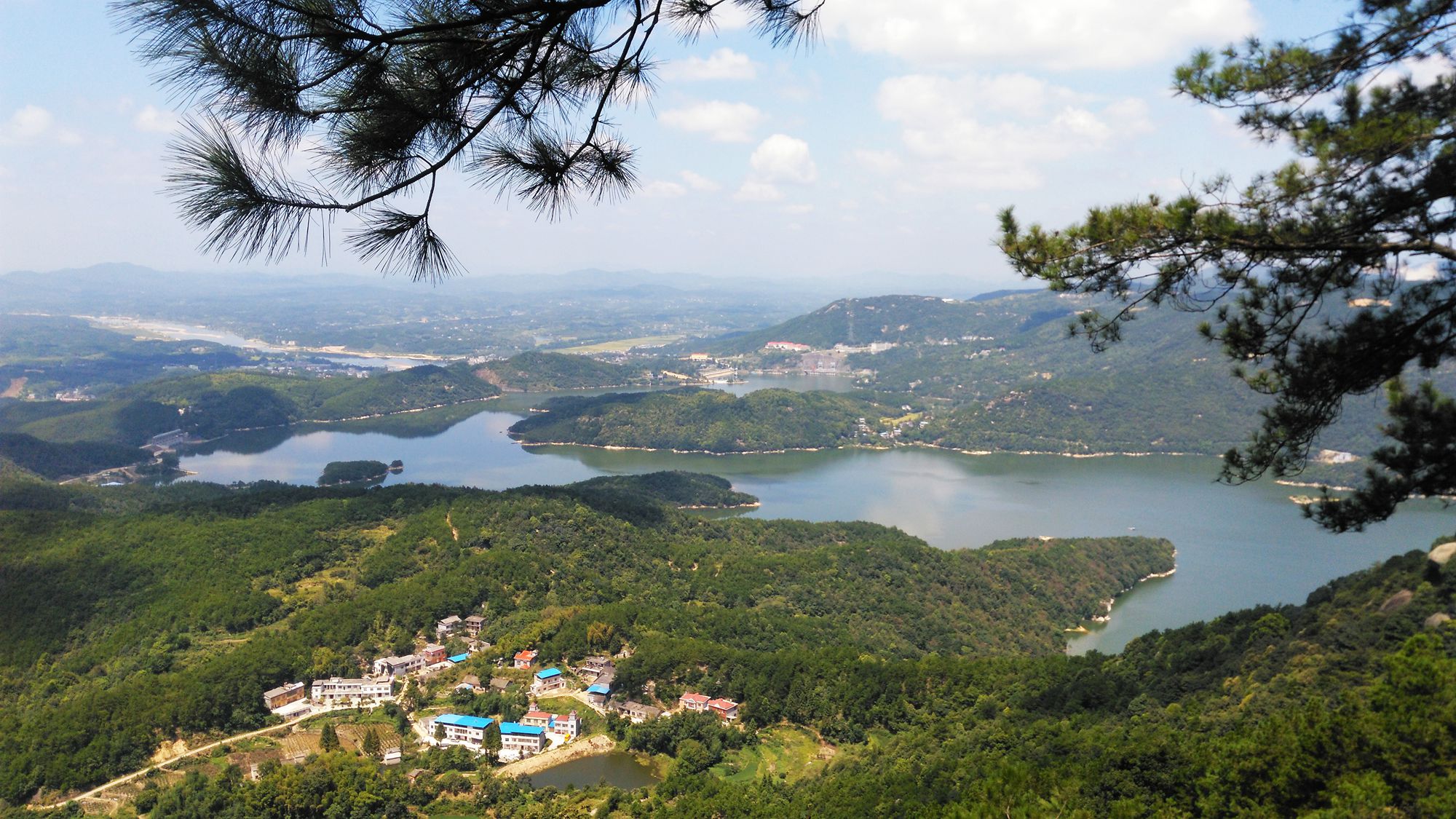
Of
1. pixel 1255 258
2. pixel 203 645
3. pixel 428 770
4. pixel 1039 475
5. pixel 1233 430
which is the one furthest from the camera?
pixel 1233 430

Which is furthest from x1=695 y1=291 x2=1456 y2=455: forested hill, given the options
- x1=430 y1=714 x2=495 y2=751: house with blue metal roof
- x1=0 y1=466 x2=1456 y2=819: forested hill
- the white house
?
the white house

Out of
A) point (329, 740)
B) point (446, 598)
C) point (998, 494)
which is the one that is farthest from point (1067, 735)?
point (998, 494)

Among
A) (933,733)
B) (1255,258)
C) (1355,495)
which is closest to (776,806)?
(933,733)

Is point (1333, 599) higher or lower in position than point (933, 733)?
higher

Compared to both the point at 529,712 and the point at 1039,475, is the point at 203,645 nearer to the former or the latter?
the point at 529,712

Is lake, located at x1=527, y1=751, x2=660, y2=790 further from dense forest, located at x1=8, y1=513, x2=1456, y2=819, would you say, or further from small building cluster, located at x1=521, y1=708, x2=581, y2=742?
small building cluster, located at x1=521, y1=708, x2=581, y2=742

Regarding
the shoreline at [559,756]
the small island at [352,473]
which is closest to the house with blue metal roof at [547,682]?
the shoreline at [559,756]

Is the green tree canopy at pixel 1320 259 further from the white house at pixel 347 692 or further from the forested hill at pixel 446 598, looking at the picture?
the white house at pixel 347 692

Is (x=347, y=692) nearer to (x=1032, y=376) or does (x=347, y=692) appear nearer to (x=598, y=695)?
(x=598, y=695)
